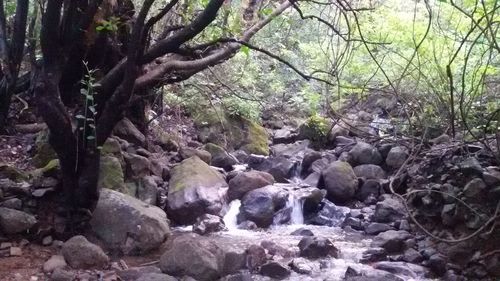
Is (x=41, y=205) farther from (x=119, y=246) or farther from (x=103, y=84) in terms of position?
(x=103, y=84)

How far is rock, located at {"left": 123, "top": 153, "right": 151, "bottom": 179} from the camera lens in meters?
6.92

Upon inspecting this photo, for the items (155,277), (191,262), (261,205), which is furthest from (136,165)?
(155,277)

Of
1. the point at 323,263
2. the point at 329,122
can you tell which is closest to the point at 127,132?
the point at 323,263

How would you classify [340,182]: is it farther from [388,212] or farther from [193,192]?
[193,192]

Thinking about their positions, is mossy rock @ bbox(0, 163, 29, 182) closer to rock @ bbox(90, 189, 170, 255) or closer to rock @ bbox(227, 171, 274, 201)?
rock @ bbox(90, 189, 170, 255)

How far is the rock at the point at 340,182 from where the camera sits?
875 cm

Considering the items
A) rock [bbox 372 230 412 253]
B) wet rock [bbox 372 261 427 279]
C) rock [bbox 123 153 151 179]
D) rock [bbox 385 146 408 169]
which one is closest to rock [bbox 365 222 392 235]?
rock [bbox 372 230 412 253]

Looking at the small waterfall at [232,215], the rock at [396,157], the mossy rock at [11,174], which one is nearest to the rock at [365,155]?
the rock at [396,157]

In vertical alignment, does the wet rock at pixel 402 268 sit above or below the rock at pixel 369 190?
below

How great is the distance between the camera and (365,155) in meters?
10.1

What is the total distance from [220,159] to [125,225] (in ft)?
14.3

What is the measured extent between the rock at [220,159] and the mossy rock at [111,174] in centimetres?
318

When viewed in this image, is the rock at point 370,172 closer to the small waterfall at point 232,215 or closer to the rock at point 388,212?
the rock at point 388,212

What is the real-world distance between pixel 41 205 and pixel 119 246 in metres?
0.88
